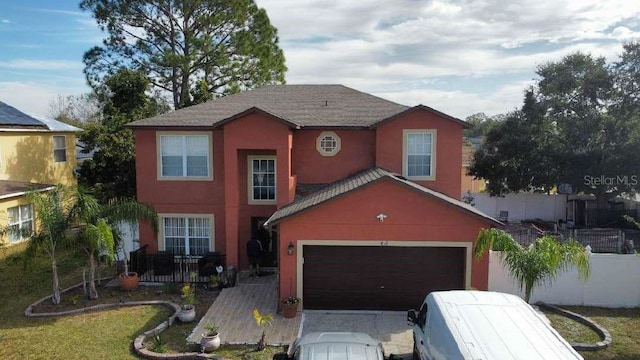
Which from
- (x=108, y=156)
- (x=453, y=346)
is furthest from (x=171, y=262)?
(x=453, y=346)

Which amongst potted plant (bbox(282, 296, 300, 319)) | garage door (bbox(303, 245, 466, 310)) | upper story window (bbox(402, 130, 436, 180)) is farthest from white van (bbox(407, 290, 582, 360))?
upper story window (bbox(402, 130, 436, 180))

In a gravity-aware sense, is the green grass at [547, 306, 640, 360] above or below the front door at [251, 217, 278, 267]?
below

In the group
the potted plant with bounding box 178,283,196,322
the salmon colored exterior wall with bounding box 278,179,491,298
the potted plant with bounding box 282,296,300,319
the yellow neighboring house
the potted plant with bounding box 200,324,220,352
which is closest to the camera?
the potted plant with bounding box 200,324,220,352

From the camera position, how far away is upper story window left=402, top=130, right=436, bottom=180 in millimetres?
18703

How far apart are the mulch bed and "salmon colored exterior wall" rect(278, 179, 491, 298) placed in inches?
151

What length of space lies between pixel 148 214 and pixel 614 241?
70.9ft

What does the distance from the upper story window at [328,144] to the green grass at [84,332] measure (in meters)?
7.14

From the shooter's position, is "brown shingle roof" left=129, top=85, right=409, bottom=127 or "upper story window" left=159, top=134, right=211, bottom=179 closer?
"brown shingle roof" left=129, top=85, right=409, bottom=127

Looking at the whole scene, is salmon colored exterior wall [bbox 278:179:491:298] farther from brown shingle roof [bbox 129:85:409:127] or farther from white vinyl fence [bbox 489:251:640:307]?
brown shingle roof [bbox 129:85:409:127]

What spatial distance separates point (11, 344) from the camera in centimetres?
1235

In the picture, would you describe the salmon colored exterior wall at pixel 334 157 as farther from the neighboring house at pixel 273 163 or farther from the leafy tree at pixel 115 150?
the leafy tree at pixel 115 150

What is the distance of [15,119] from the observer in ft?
88.5

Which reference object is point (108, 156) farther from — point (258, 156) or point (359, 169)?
point (359, 169)

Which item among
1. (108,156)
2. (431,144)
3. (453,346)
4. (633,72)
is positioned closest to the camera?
(453,346)
